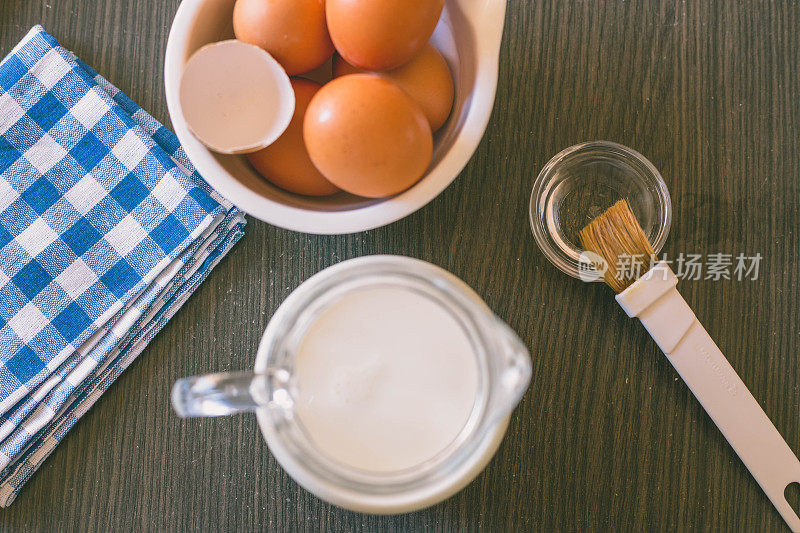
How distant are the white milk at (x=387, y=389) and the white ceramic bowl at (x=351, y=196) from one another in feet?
0.28

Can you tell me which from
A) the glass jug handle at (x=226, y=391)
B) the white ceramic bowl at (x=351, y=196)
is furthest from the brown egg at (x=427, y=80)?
the glass jug handle at (x=226, y=391)

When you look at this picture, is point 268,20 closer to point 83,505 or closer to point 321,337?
point 321,337

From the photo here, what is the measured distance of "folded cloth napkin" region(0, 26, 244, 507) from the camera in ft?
1.95

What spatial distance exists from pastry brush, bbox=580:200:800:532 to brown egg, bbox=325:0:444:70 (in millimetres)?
263

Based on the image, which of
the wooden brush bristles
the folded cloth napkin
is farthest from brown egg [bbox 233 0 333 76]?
the wooden brush bristles

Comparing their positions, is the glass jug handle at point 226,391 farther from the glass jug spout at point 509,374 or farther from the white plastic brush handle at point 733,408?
the white plastic brush handle at point 733,408

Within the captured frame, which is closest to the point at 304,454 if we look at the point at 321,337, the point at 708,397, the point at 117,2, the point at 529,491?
the point at 321,337

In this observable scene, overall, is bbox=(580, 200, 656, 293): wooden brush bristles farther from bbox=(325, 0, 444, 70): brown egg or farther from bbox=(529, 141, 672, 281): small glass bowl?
bbox=(325, 0, 444, 70): brown egg

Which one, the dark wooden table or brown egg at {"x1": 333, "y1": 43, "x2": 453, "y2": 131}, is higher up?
brown egg at {"x1": 333, "y1": 43, "x2": 453, "y2": 131}

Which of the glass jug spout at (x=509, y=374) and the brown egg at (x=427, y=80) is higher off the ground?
the brown egg at (x=427, y=80)

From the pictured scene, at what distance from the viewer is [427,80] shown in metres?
0.52

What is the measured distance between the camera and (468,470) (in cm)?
46

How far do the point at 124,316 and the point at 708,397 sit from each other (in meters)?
0.55

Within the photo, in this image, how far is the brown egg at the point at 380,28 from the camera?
1.51ft
